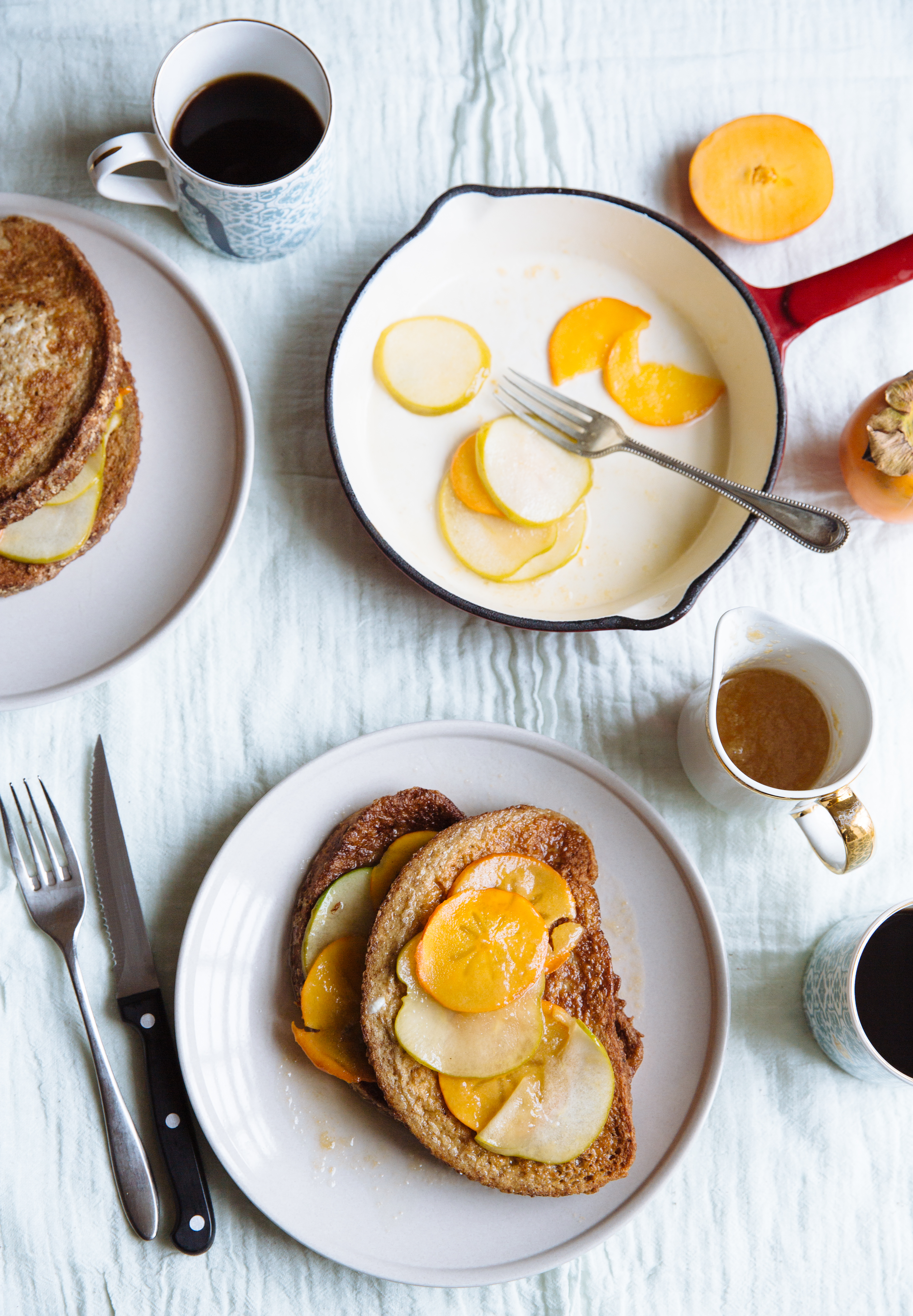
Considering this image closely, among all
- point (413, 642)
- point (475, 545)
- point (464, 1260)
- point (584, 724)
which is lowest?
point (464, 1260)

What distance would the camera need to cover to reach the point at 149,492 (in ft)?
4.59

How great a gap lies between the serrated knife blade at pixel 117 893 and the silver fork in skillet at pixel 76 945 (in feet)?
0.14

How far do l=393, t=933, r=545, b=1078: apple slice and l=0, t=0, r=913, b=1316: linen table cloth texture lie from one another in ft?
0.77

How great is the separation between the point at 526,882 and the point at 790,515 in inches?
25.4

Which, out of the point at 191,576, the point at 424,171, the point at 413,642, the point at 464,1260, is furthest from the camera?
the point at 424,171

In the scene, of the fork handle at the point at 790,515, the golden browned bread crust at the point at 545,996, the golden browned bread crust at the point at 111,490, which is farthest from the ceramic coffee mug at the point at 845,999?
the golden browned bread crust at the point at 111,490

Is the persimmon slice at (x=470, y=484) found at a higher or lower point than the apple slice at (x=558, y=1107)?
higher

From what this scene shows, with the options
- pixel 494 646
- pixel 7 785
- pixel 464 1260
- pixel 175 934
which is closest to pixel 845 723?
pixel 494 646

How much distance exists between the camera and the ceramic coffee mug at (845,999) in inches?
50.6

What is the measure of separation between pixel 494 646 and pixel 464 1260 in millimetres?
860

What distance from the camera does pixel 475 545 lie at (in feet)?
4.72

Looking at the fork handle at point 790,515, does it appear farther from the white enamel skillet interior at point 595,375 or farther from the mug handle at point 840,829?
the mug handle at point 840,829

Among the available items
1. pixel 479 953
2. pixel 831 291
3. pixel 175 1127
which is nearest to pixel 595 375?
pixel 831 291

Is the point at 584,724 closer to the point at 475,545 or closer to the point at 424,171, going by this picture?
the point at 475,545
